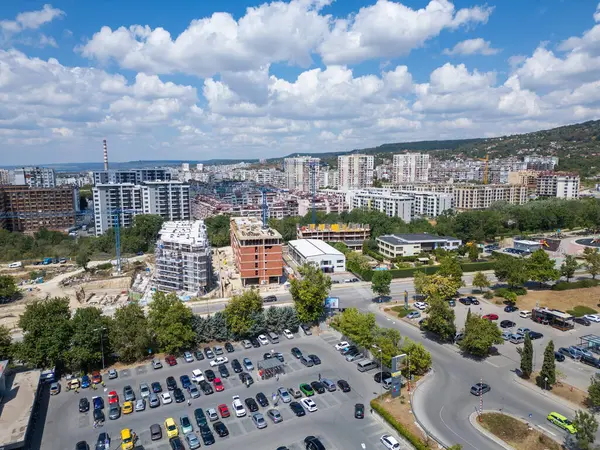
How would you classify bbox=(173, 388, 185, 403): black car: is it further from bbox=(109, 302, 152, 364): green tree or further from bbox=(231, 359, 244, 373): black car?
bbox=(109, 302, 152, 364): green tree

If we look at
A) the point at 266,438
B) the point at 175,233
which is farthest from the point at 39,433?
the point at 175,233

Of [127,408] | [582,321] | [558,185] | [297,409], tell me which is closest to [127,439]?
[127,408]

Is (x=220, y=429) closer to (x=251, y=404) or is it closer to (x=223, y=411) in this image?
(x=223, y=411)

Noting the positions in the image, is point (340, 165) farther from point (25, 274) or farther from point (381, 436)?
point (381, 436)

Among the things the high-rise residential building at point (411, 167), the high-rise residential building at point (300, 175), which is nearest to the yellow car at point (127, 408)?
the high-rise residential building at point (411, 167)

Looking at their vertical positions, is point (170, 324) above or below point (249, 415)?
above

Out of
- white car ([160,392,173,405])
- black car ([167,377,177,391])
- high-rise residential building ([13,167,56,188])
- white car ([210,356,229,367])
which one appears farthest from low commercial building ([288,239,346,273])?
high-rise residential building ([13,167,56,188])
